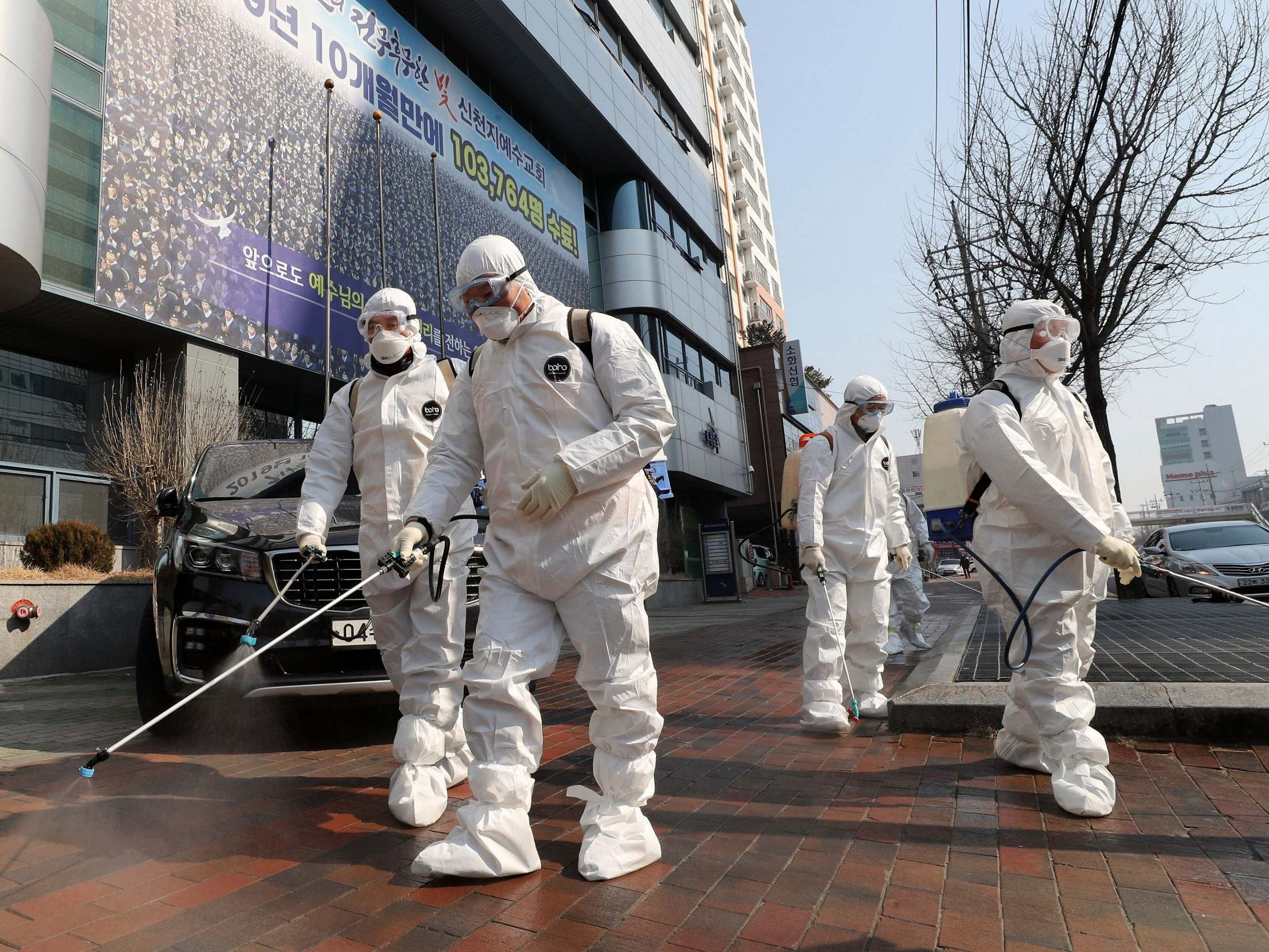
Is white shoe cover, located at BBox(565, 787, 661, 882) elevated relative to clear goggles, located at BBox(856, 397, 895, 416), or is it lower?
lower

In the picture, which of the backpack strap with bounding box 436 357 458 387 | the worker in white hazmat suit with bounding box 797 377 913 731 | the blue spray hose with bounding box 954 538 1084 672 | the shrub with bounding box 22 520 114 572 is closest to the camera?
the blue spray hose with bounding box 954 538 1084 672

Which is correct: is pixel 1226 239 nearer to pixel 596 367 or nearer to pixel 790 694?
pixel 790 694

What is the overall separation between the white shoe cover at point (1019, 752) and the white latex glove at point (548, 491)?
2.38 meters

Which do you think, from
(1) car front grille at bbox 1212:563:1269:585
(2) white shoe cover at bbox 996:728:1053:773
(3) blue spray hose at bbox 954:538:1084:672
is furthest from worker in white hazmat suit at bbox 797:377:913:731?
(1) car front grille at bbox 1212:563:1269:585

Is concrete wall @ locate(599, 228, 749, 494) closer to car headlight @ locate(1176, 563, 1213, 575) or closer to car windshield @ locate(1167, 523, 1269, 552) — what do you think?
car windshield @ locate(1167, 523, 1269, 552)

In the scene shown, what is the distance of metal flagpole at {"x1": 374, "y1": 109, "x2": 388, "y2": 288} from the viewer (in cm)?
1542

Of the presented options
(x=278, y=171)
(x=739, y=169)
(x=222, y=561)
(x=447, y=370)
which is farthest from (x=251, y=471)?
(x=739, y=169)

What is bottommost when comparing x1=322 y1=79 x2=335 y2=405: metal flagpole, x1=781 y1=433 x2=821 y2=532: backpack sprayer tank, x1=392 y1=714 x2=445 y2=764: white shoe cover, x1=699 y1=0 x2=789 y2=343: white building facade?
x1=392 y1=714 x2=445 y2=764: white shoe cover

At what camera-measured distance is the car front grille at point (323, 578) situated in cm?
421

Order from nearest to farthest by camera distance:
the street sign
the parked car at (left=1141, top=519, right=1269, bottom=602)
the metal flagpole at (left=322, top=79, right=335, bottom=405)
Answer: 1. the parked car at (left=1141, top=519, right=1269, bottom=602)
2. the metal flagpole at (left=322, top=79, right=335, bottom=405)
3. the street sign

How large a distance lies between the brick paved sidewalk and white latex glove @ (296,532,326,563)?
1.02 meters

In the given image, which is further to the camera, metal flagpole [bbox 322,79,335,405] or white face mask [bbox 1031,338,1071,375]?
metal flagpole [bbox 322,79,335,405]

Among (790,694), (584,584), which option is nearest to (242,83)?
(790,694)

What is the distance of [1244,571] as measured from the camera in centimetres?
1182
